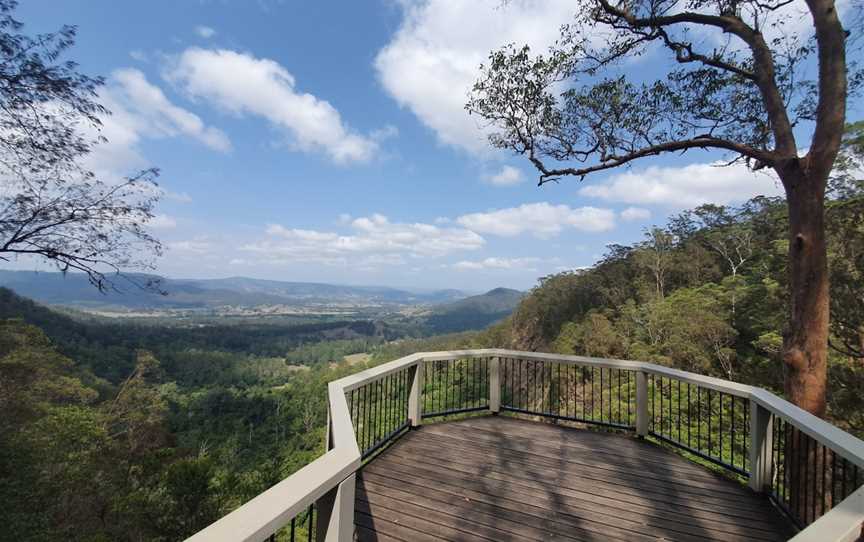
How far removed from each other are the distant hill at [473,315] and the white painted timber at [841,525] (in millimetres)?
124151

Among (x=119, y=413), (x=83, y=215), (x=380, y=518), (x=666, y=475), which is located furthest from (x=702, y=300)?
(x=119, y=413)

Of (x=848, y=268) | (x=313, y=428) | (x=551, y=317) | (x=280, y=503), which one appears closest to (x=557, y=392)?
(x=280, y=503)

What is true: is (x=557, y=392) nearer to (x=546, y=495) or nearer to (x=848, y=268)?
(x=546, y=495)

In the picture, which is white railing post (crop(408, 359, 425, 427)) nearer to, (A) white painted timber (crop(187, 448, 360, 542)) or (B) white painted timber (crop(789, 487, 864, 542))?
(A) white painted timber (crop(187, 448, 360, 542))

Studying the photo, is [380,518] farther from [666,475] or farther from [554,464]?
[666,475]

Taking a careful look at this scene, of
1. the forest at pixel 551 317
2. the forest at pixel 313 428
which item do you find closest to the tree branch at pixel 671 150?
the forest at pixel 551 317

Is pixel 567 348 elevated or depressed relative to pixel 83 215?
depressed

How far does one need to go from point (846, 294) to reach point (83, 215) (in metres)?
17.0

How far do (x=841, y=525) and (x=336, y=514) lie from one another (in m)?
1.83

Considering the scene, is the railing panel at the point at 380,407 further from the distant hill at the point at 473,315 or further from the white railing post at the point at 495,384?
the distant hill at the point at 473,315

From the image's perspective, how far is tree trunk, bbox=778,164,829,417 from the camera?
3.49 metres

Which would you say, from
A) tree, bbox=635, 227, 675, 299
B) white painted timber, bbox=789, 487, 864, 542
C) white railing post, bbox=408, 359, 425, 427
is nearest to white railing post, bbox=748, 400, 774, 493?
white painted timber, bbox=789, 487, 864, 542

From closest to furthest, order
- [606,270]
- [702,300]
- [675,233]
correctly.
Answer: [702,300], [675,233], [606,270]

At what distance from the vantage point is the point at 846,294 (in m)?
9.42
